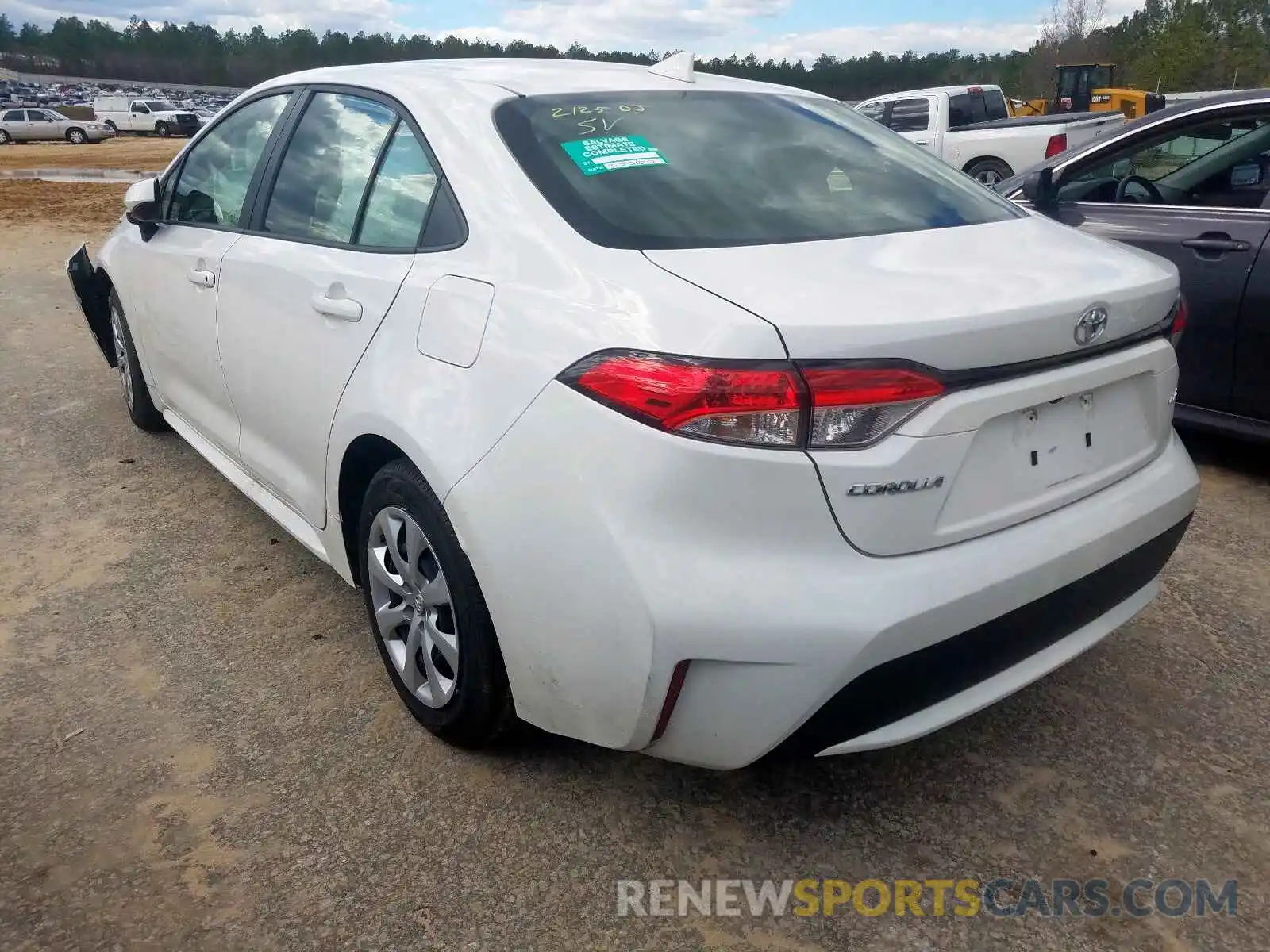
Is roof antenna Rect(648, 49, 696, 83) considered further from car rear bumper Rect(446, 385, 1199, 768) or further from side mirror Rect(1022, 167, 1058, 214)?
side mirror Rect(1022, 167, 1058, 214)

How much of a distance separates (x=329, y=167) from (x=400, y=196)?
1.55 ft

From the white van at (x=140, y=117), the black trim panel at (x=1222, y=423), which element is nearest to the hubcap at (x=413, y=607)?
the black trim panel at (x=1222, y=423)

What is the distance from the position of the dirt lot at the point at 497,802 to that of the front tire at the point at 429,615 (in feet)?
0.46

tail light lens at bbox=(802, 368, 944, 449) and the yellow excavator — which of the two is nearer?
tail light lens at bbox=(802, 368, 944, 449)

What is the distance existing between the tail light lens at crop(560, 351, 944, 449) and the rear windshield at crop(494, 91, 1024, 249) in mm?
385

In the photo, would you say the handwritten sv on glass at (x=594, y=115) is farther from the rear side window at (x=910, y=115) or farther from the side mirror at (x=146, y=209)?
the rear side window at (x=910, y=115)

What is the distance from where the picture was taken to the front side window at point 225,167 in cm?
323

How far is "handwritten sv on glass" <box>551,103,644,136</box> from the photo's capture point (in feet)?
7.73

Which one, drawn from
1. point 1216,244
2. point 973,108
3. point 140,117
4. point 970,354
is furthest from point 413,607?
point 140,117

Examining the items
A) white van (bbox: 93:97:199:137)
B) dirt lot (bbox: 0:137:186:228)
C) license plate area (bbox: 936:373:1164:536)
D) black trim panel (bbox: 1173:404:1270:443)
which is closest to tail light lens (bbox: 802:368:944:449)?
license plate area (bbox: 936:373:1164:536)

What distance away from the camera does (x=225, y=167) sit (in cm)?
346

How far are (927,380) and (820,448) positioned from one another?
0.22 metres

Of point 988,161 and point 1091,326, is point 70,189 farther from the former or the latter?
point 1091,326

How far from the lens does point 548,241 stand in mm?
2037
